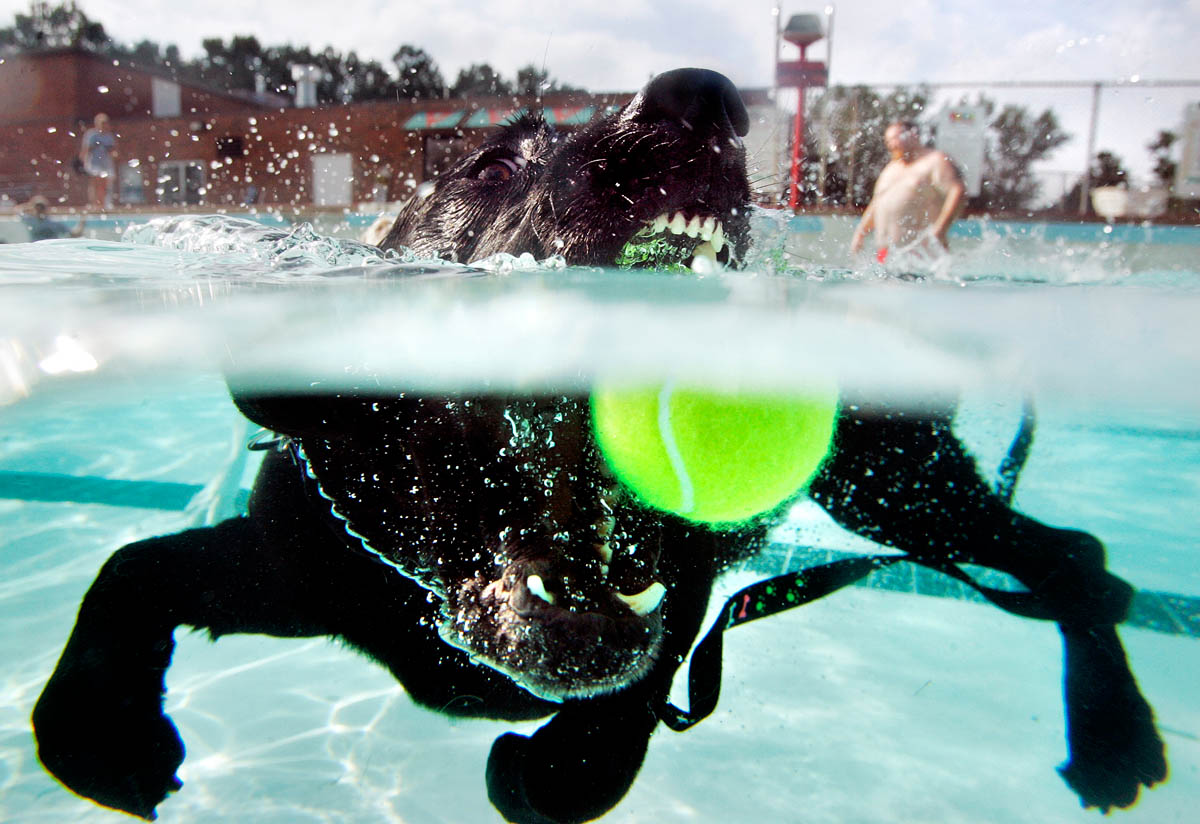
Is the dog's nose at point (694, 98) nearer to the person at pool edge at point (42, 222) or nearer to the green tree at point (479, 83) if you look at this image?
the green tree at point (479, 83)

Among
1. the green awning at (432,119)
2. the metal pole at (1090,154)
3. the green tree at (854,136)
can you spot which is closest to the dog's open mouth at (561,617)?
the green awning at (432,119)

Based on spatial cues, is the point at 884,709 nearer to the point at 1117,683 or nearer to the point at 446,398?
the point at 1117,683

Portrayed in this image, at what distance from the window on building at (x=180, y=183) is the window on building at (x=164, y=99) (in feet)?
4.08

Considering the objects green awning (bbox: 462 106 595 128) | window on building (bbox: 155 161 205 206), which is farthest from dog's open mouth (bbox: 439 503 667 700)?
window on building (bbox: 155 161 205 206)

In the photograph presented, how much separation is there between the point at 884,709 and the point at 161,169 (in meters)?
12.1

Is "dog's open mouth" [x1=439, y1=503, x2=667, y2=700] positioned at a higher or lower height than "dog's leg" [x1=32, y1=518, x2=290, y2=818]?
higher

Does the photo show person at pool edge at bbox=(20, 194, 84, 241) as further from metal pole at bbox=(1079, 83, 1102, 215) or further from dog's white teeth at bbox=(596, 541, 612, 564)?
metal pole at bbox=(1079, 83, 1102, 215)

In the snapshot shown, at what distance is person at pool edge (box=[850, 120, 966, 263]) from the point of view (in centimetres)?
512

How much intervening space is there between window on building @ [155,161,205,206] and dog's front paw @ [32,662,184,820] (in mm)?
10223

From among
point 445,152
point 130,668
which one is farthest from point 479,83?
point 130,668

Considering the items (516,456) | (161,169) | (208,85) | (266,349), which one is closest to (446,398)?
(516,456)

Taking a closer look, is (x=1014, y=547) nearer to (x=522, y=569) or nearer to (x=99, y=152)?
(x=522, y=569)

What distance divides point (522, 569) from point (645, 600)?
0.33 m

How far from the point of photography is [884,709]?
2951 mm
